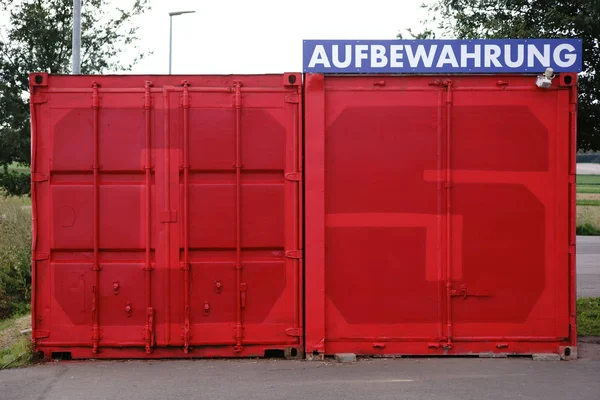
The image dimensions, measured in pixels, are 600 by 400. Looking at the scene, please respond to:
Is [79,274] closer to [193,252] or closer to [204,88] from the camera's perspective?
[193,252]

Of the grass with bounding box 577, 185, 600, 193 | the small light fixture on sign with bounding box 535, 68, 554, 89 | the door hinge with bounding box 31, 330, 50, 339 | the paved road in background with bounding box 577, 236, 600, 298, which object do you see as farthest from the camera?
the grass with bounding box 577, 185, 600, 193

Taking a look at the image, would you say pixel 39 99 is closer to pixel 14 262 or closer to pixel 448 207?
pixel 448 207

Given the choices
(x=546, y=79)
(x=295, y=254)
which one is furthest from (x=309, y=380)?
(x=546, y=79)

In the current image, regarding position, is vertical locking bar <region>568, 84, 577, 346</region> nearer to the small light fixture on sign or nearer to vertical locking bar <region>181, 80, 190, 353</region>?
the small light fixture on sign

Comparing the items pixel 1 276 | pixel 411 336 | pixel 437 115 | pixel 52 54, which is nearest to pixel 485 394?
pixel 411 336

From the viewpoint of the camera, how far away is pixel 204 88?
846cm

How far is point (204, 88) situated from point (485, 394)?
400 centimetres

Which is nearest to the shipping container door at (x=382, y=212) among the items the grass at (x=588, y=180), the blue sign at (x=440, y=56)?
the blue sign at (x=440, y=56)

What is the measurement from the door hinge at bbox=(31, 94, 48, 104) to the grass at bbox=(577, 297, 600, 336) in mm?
6737

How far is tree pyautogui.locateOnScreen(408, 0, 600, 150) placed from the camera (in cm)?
1066

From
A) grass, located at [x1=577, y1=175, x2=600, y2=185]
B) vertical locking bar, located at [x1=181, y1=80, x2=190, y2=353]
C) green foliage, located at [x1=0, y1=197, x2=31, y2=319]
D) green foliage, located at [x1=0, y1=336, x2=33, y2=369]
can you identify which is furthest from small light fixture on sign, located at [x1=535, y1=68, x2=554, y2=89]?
grass, located at [x1=577, y1=175, x2=600, y2=185]

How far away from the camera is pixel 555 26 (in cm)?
1096

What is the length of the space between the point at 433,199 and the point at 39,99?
13.5 ft

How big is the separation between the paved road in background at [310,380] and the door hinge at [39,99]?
104 inches
